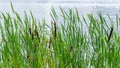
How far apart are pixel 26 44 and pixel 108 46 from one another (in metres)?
0.38

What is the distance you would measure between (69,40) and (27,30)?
8.2 inches

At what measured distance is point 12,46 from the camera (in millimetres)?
1698

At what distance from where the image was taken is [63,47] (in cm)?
163

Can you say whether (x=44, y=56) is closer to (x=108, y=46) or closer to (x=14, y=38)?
(x=14, y=38)

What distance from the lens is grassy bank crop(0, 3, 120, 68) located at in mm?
1625

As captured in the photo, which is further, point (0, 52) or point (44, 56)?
point (0, 52)

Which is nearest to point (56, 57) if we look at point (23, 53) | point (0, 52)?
point (23, 53)

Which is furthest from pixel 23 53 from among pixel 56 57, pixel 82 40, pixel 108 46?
pixel 108 46

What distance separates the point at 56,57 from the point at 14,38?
0.22 m

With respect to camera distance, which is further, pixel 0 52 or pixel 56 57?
pixel 0 52

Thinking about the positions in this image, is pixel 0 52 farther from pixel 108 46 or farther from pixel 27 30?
pixel 108 46

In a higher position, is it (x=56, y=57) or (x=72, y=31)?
(x=72, y=31)

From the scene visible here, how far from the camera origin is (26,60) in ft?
5.51

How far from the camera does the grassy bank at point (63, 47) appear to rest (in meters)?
1.62
